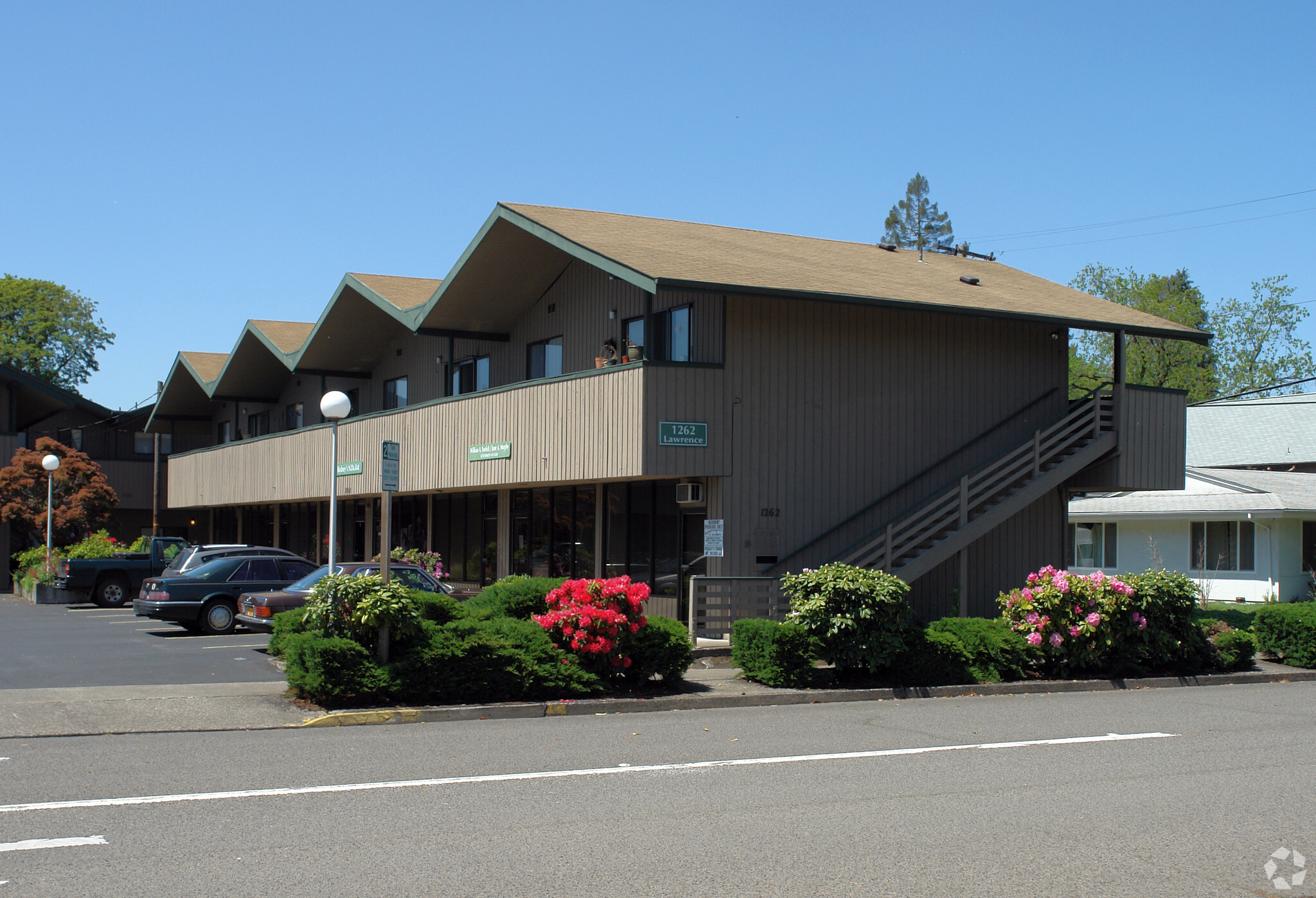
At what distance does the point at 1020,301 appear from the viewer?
22656 millimetres

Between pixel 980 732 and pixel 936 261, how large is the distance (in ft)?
57.4

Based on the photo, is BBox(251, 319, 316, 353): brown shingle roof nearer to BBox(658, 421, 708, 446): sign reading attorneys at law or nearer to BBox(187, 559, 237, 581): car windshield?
BBox(187, 559, 237, 581): car windshield

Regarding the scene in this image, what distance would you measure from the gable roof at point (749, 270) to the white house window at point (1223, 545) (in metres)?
12.2

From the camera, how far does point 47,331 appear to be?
226 ft

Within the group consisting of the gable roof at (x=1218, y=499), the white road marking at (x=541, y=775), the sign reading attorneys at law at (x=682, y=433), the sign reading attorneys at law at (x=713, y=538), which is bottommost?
the white road marking at (x=541, y=775)

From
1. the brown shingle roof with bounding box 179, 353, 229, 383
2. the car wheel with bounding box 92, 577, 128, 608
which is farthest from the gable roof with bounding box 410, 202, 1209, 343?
the brown shingle roof with bounding box 179, 353, 229, 383

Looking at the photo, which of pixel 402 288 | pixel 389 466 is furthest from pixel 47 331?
pixel 389 466

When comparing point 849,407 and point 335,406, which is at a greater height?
point 849,407

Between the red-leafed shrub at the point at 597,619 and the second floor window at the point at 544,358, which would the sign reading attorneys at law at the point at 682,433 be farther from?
the second floor window at the point at 544,358

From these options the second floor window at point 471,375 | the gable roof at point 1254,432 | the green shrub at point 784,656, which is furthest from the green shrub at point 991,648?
the gable roof at point 1254,432

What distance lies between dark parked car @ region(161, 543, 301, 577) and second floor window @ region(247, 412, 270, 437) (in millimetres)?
14950

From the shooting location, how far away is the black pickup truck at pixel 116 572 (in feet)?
97.1

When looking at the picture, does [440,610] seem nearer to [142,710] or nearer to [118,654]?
[142,710]

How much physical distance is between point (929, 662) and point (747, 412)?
5473 millimetres
